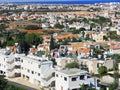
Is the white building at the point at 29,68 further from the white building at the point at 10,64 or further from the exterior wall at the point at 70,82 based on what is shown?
the exterior wall at the point at 70,82

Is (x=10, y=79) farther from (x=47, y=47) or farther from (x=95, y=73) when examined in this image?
(x=47, y=47)

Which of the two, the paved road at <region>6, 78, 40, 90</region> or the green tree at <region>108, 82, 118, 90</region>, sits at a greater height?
the green tree at <region>108, 82, 118, 90</region>

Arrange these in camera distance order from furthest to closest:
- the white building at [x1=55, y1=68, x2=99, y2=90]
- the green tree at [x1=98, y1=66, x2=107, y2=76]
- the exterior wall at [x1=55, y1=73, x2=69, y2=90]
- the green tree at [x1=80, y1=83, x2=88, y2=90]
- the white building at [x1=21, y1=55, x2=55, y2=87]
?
the green tree at [x1=98, y1=66, x2=107, y2=76]
the white building at [x1=21, y1=55, x2=55, y2=87]
the exterior wall at [x1=55, y1=73, x2=69, y2=90]
the white building at [x1=55, y1=68, x2=99, y2=90]
the green tree at [x1=80, y1=83, x2=88, y2=90]

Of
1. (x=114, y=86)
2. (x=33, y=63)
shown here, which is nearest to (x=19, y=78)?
(x=33, y=63)

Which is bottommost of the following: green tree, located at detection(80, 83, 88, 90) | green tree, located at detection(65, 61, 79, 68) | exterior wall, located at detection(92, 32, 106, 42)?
exterior wall, located at detection(92, 32, 106, 42)

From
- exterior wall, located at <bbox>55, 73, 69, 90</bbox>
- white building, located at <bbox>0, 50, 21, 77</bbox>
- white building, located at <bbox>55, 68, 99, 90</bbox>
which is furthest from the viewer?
white building, located at <bbox>0, 50, 21, 77</bbox>

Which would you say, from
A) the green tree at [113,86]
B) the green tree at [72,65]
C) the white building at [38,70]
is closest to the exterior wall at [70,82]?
the green tree at [113,86]

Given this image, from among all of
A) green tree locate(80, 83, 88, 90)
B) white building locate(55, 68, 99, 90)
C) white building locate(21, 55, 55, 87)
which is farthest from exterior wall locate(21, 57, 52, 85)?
green tree locate(80, 83, 88, 90)

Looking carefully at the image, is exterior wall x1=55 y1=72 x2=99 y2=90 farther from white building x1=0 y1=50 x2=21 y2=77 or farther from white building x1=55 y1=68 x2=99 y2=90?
white building x1=0 y1=50 x2=21 y2=77

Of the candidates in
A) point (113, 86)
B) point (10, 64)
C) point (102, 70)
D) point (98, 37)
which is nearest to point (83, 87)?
point (113, 86)

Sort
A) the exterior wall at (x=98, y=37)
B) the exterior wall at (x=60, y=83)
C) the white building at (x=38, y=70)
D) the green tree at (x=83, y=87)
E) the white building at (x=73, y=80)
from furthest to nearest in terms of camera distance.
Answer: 1. the exterior wall at (x=98, y=37)
2. the white building at (x=38, y=70)
3. the exterior wall at (x=60, y=83)
4. the white building at (x=73, y=80)
5. the green tree at (x=83, y=87)

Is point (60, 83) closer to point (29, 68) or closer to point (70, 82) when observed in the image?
point (70, 82)

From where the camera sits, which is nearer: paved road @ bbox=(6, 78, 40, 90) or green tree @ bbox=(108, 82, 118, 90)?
green tree @ bbox=(108, 82, 118, 90)
